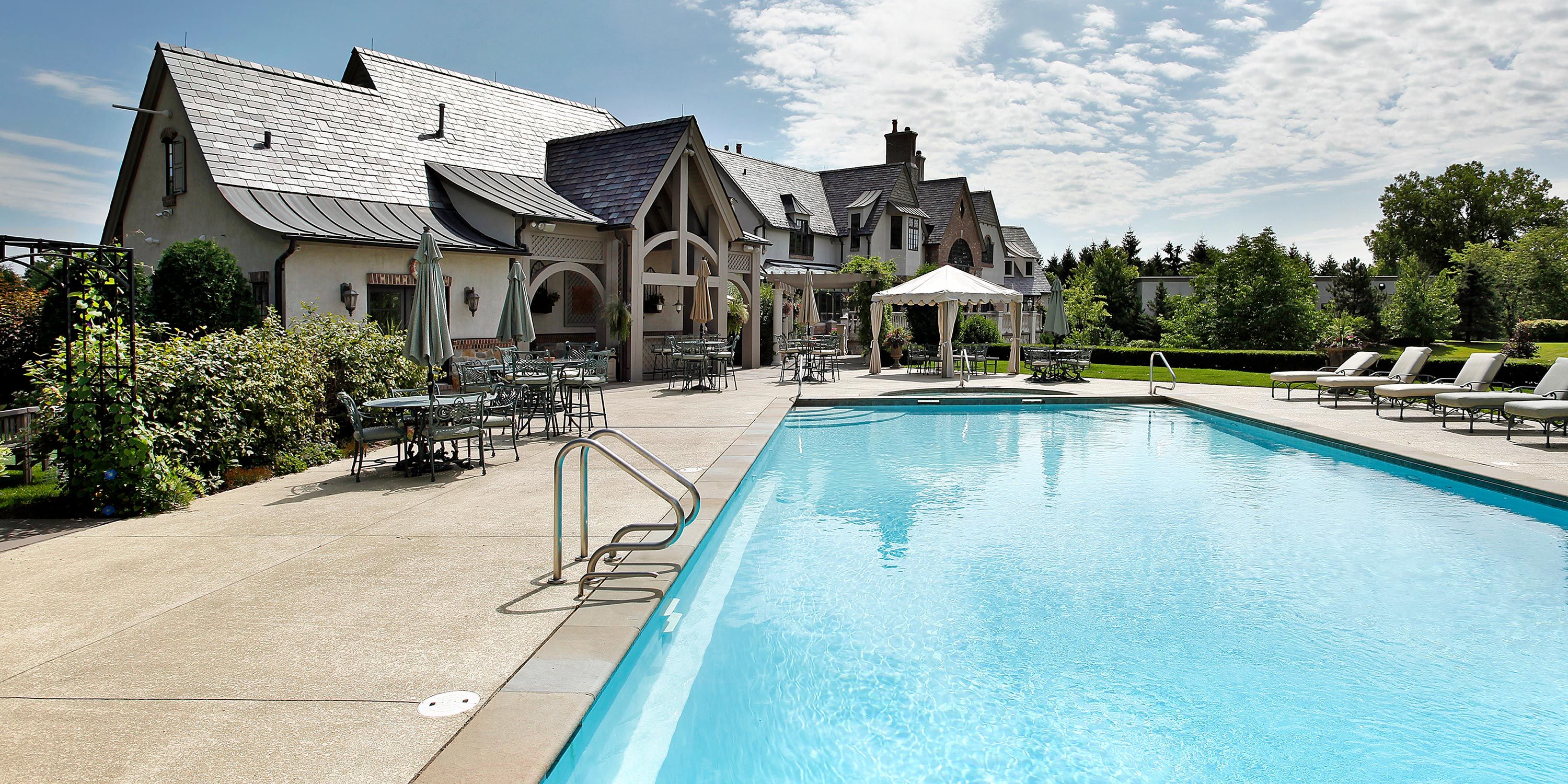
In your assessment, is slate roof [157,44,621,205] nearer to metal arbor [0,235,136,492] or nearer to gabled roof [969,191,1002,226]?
metal arbor [0,235,136,492]

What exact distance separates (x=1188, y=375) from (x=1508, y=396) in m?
10.2

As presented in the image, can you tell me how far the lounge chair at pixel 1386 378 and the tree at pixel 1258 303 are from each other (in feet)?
41.2

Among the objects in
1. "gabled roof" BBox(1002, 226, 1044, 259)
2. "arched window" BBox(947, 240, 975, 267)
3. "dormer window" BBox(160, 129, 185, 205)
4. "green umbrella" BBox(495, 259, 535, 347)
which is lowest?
"green umbrella" BBox(495, 259, 535, 347)

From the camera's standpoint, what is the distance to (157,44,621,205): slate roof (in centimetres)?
1550

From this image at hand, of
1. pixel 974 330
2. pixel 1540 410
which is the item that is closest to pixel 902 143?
pixel 974 330

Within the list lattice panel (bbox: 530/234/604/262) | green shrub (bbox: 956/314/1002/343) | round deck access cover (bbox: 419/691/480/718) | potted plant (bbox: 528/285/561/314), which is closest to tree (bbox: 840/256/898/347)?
green shrub (bbox: 956/314/1002/343)

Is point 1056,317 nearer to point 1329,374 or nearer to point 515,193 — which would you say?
point 1329,374

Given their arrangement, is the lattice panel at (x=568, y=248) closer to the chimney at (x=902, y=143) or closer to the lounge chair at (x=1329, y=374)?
the lounge chair at (x=1329, y=374)

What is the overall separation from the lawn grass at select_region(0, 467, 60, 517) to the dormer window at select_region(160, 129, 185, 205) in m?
9.03

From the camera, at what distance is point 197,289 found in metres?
13.0

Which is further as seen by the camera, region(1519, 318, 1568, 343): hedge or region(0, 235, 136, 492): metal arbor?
region(1519, 318, 1568, 343): hedge

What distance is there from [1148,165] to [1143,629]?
87.6 feet

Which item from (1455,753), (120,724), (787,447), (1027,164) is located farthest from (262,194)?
(1027,164)

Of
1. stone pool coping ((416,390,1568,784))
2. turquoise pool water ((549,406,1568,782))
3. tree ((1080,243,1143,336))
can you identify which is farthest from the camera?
tree ((1080,243,1143,336))
